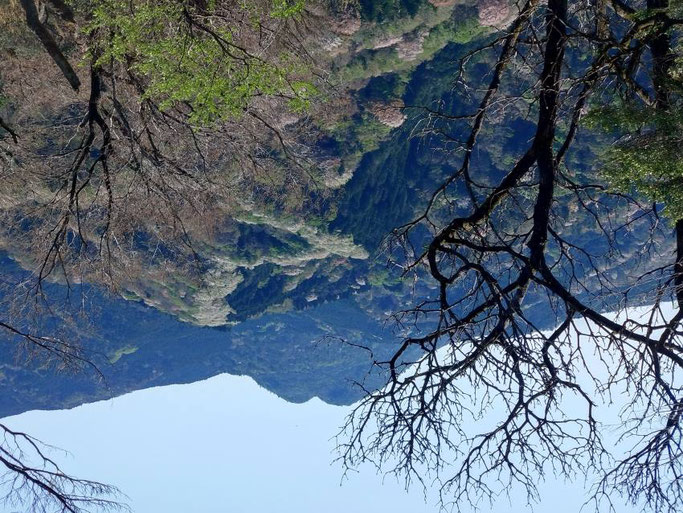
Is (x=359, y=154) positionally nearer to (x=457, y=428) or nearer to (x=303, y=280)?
(x=303, y=280)

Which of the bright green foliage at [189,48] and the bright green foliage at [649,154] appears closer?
the bright green foliage at [649,154]

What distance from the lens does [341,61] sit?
69.5 feet

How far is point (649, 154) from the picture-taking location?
6668 millimetres

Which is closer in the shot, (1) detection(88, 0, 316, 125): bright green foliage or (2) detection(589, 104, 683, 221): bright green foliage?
(2) detection(589, 104, 683, 221): bright green foliage

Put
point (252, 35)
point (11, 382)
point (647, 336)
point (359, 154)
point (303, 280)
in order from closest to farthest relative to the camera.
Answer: point (647, 336)
point (252, 35)
point (359, 154)
point (303, 280)
point (11, 382)

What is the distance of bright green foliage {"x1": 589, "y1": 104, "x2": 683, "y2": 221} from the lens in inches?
256

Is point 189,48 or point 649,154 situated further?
point 189,48

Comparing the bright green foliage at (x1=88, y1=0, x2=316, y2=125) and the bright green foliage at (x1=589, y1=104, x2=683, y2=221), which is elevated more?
the bright green foliage at (x1=88, y1=0, x2=316, y2=125)

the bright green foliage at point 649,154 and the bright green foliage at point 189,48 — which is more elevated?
the bright green foliage at point 189,48

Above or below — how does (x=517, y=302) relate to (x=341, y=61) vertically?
below

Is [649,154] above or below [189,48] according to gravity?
below

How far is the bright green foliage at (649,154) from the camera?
256 inches

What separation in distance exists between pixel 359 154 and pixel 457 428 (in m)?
18.4

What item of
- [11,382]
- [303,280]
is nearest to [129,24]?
[303,280]
